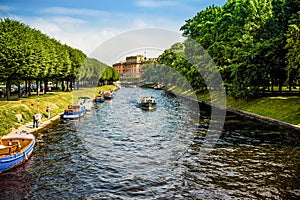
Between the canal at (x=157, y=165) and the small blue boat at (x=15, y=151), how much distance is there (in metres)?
0.69

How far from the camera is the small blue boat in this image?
2706 cm

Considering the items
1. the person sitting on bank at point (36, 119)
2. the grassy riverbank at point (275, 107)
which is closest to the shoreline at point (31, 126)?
the person sitting on bank at point (36, 119)

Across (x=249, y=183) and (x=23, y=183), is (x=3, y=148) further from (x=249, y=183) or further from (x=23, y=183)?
(x=249, y=183)

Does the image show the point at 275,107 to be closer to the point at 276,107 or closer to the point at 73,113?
the point at 276,107

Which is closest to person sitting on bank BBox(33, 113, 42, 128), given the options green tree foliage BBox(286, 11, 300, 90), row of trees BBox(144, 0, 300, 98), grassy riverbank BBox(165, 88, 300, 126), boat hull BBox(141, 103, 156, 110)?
boat hull BBox(141, 103, 156, 110)

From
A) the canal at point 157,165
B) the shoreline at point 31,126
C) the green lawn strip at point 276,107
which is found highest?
the green lawn strip at point 276,107

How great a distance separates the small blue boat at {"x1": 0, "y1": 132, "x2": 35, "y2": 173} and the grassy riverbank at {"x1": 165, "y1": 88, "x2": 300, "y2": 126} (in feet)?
125

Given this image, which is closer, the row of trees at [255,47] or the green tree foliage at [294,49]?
the green tree foliage at [294,49]

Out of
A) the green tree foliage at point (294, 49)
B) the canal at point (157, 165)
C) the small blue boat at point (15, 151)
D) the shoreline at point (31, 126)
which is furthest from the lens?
the green tree foliage at point (294, 49)

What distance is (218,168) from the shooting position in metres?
28.7

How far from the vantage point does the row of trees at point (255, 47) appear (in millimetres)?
56203

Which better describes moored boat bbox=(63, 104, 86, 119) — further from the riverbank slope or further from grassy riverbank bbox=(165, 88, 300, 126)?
grassy riverbank bbox=(165, 88, 300, 126)

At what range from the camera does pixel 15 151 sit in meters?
29.3

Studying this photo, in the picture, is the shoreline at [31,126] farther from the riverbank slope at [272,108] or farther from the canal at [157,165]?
the riverbank slope at [272,108]
